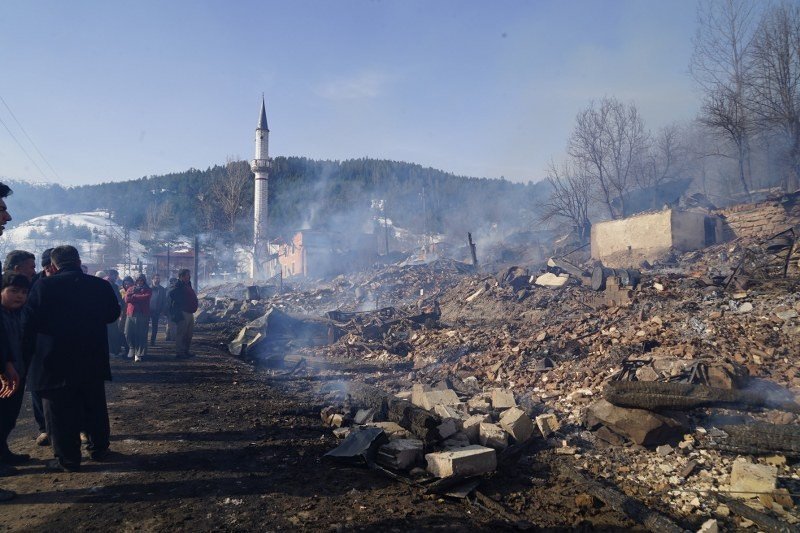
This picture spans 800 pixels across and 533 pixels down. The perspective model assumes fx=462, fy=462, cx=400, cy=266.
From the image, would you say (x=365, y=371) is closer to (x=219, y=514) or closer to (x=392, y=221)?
(x=219, y=514)

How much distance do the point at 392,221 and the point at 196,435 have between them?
185 feet

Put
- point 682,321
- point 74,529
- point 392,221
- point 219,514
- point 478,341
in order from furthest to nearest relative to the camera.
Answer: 1. point 392,221
2. point 478,341
3. point 682,321
4. point 219,514
5. point 74,529

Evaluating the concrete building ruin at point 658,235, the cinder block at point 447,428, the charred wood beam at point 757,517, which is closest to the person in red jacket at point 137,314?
the cinder block at point 447,428

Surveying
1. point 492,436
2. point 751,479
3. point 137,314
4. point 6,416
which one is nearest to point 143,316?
point 137,314

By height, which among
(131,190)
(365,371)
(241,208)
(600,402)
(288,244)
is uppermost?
(131,190)

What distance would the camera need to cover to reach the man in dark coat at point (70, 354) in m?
3.80

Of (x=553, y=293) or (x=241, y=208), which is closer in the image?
(x=553, y=293)

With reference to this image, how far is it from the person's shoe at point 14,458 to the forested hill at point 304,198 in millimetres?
41024

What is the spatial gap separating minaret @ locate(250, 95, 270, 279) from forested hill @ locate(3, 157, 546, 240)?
362cm

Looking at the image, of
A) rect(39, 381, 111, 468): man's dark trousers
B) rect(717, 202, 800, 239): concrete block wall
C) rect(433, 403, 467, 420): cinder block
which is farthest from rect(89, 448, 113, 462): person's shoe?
rect(717, 202, 800, 239): concrete block wall

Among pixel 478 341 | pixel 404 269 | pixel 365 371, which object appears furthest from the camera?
pixel 404 269

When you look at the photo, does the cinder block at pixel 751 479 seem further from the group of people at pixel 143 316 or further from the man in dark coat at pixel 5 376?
the group of people at pixel 143 316

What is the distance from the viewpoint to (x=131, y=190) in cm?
7625

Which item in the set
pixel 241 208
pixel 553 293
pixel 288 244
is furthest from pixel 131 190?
pixel 553 293
